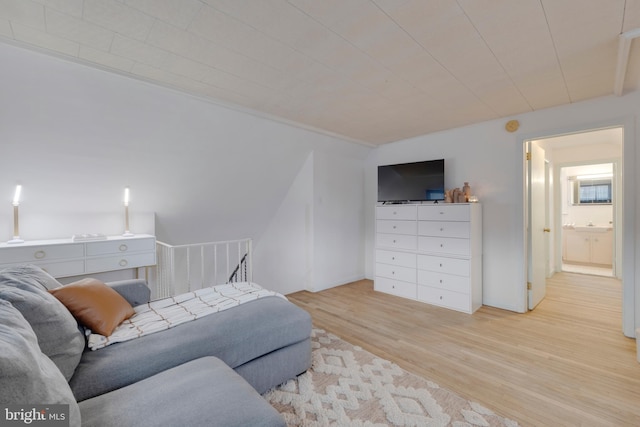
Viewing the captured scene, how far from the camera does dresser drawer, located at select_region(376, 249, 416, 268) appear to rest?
12.5 ft

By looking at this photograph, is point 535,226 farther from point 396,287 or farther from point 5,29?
point 5,29

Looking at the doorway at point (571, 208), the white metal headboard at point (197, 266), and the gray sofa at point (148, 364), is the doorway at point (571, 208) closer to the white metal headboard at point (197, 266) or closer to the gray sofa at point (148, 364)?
the gray sofa at point (148, 364)

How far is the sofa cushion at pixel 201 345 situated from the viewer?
4.39 feet

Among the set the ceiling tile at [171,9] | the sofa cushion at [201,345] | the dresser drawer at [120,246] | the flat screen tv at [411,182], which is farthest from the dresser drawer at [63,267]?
the flat screen tv at [411,182]

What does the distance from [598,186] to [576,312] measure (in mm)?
4266

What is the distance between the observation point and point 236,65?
2.05 metres

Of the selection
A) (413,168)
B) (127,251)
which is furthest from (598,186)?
(127,251)

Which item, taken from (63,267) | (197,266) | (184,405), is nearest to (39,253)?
(63,267)

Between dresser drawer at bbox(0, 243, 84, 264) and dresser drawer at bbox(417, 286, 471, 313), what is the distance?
146 inches

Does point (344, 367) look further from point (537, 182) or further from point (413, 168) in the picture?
point (537, 182)

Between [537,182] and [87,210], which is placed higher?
[537,182]

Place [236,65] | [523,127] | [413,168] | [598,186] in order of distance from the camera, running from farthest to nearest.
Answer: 1. [598,186]
2. [413,168]
3. [523,127]
4. [236,65]

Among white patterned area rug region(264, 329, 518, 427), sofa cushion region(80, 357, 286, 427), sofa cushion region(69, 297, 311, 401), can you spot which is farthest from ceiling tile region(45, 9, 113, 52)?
white patterned area rug region(264, 329, 518, 427)

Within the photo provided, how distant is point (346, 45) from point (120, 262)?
8.58 ft
